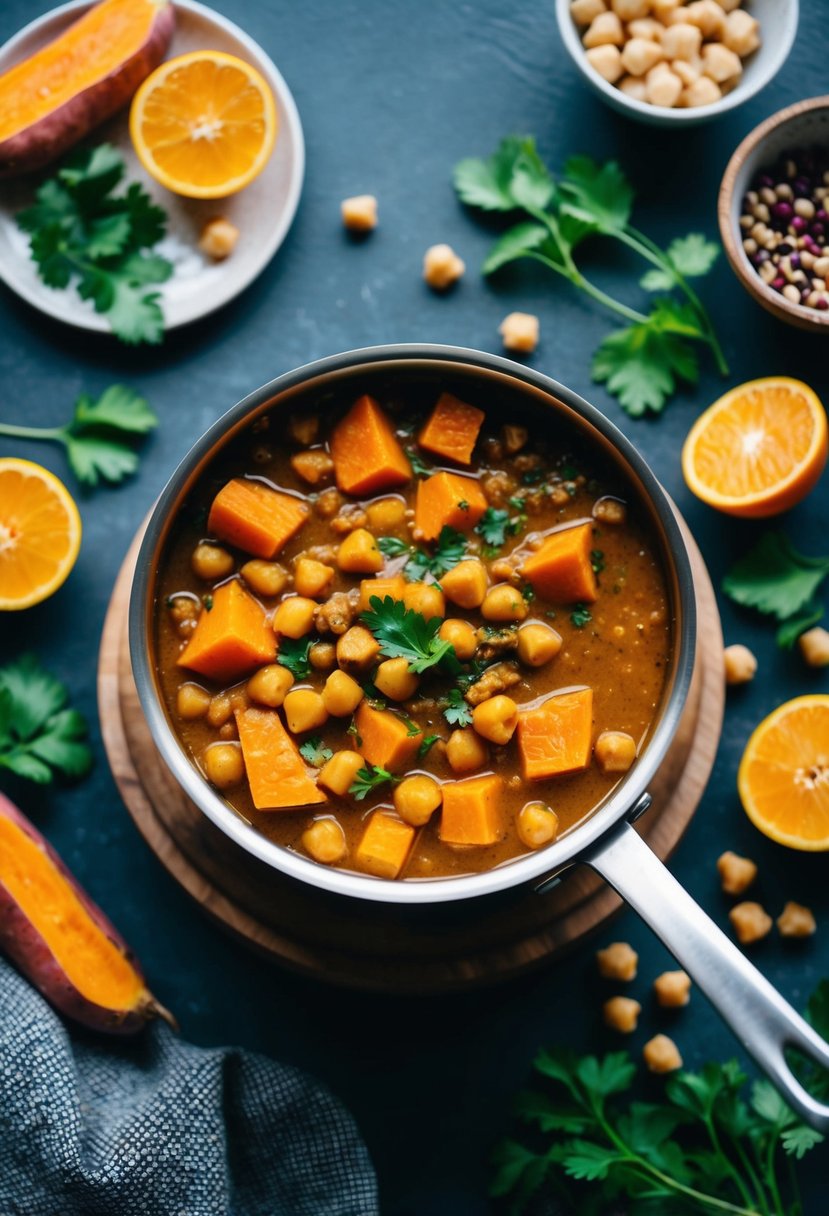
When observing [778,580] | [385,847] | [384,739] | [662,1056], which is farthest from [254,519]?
[662,1056]

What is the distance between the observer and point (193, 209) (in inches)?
155

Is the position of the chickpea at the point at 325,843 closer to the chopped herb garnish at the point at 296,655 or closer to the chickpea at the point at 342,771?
the chickpea at the point at 342,771

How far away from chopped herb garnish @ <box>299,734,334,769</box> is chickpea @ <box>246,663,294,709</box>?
0.42 feet

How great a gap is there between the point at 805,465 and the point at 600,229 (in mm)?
990

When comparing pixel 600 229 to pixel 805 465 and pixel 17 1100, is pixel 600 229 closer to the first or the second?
pixel 805 465

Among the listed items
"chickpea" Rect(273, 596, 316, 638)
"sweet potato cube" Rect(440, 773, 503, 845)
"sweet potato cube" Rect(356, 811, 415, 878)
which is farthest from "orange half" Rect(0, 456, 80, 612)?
"sweet potato cube" Rect(440, 773, 503, 845)

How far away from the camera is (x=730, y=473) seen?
366cm

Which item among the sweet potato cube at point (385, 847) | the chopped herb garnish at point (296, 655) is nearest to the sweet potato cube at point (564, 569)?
the chopped herb garnish at point (296, 655)

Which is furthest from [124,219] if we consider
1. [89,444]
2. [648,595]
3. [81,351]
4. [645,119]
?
[648,595]

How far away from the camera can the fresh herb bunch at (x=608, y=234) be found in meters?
3.80

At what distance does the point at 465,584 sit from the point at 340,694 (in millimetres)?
440

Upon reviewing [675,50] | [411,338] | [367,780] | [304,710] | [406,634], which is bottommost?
[367,780]

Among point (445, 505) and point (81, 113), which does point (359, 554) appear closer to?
point (445, 505)

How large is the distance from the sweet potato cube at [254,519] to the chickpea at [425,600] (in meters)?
0.38
